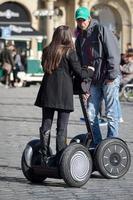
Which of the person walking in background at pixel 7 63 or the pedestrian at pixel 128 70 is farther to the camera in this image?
the person walking in background at pixel 7 63

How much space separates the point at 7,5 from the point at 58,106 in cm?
4646

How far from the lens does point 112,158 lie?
9.73 meters

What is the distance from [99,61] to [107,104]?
22.2 inches

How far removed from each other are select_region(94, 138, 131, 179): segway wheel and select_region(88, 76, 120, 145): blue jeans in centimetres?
73

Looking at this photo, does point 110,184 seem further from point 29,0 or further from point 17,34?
point 29,0

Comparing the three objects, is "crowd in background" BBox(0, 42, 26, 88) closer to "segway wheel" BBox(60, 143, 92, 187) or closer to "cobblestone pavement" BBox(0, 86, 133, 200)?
"cobblestone pavement" BBox(0, 86, 133, 200)

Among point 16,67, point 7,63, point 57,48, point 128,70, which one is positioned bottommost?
point 16,67

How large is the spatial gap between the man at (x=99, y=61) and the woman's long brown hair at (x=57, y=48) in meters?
0.96

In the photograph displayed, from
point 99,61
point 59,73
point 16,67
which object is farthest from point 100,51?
point 16,67

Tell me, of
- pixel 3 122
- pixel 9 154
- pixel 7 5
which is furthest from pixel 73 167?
pixel 7 5

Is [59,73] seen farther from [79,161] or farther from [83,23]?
[83,23]

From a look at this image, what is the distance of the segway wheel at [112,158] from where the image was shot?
31.4ft

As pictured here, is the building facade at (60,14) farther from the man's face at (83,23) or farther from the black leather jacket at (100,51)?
the man's face at (83,23)

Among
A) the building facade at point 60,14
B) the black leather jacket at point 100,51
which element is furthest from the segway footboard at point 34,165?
the building facade at point 60,14
